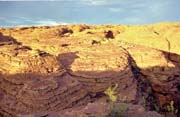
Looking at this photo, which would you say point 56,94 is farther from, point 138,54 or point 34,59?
point 138,54

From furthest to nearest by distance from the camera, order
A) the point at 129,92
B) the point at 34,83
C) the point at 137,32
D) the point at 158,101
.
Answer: the point at 137,32 → the point at 158,101 → the point at 129,92 → the point at 34,83

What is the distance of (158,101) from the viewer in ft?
70.3

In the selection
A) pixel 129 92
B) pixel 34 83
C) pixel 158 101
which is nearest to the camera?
pixel 34 83

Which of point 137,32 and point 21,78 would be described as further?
point 137,32

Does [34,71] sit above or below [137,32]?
below

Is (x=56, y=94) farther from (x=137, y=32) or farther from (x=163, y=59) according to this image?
(x=137, y=32)

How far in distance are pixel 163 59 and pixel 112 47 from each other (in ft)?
7.52

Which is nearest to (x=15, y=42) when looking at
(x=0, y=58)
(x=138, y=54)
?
(x=0, y=58)

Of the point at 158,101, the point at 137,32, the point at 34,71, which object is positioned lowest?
the point at 158,101

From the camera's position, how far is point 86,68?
19438 mm

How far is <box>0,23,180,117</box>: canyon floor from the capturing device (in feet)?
57.8

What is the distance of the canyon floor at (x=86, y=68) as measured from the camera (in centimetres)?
1761

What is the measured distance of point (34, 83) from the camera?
57.6 ft

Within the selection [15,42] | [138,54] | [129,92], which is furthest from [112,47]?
[15,42]
